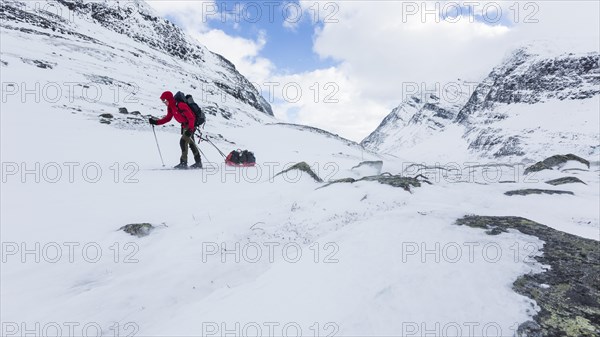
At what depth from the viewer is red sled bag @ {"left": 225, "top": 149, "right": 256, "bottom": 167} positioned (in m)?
15.4

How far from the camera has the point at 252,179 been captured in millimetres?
12789

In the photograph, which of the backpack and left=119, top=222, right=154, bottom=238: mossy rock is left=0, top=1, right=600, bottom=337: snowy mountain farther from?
the backpack

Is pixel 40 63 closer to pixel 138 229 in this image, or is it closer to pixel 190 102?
pixel 190 102

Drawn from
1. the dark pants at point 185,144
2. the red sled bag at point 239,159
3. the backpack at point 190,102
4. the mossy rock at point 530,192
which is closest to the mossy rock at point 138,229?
the dark pants at point 185,144

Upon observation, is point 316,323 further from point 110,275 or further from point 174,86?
point 174,86

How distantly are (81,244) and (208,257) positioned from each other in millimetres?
2297

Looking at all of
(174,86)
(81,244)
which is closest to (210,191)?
(81,244)

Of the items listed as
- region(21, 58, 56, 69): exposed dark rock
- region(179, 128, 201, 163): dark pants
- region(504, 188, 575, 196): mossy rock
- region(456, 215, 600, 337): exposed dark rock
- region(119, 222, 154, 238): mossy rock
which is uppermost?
region(21, 58, 56, 69): exposed dark rock

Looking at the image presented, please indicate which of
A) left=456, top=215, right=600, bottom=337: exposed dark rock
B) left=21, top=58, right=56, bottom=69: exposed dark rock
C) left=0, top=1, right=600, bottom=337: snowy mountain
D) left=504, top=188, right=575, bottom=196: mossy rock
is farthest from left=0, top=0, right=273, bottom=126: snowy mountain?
left=456, top=215, right=600, bottom=337: exposed dark rock

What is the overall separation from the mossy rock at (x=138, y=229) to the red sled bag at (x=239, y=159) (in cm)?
834

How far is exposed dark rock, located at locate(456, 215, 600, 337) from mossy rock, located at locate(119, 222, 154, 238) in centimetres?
599

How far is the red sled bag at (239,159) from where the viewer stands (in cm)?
1543

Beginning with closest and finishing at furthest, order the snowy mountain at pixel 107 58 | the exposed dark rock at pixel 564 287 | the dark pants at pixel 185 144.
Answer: the exposed dark rock at pixel 564 287, the dark pants at pixel 185 144, the snowy mountain at pixel 107 58

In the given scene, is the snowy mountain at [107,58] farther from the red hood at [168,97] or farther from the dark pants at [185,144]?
the red hood at [168,97]
